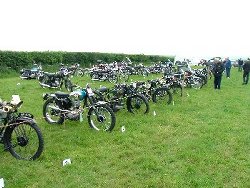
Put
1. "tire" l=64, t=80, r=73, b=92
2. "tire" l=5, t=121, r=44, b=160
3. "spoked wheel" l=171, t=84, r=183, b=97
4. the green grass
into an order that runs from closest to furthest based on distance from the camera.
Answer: the green grass < "tire" l=5, t=121, r=44, b=160 < "spoked wheel" l=171, t=84, r=183, b=97 < "tire" l=64, t=80, r=73, b=92

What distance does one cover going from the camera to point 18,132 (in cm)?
653

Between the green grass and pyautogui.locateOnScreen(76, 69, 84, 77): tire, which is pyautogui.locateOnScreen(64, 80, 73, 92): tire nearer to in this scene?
the green grass

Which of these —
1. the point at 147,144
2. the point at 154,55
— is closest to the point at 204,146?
the point at 147,144

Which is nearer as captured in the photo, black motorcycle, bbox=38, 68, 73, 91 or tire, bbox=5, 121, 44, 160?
tire, bbox=5, 121, 44, 160

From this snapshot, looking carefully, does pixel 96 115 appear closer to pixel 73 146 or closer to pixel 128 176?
pixel 73 146

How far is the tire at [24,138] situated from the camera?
20.9ft

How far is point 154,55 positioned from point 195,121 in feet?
130

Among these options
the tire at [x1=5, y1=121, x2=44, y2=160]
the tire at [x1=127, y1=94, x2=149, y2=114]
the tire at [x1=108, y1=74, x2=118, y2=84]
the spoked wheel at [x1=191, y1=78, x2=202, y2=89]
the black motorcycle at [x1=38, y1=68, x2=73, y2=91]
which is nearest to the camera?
the tire at [x1=5, y1=121, x2=44, y2=160]

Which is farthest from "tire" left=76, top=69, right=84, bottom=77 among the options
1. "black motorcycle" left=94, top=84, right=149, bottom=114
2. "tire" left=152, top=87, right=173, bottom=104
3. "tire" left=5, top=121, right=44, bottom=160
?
"tire" left=5, top=121, right=44, bottom=160

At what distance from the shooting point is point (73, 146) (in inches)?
298

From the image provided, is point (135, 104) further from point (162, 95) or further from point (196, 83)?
point (196, 83)

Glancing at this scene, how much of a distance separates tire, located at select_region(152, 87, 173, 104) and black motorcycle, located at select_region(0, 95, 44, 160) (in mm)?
7122

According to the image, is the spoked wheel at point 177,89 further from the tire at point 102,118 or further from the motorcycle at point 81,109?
the tire at point 102,118

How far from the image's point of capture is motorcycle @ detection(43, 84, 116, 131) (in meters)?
8.77
